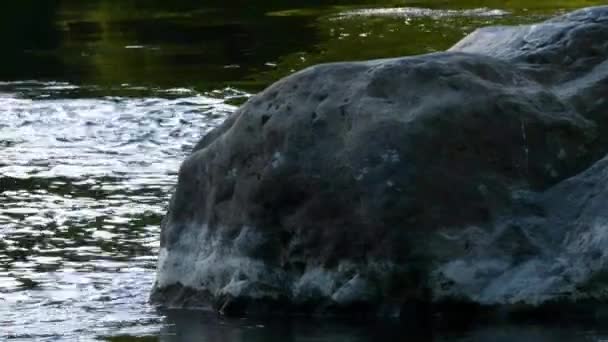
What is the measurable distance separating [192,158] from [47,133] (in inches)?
249

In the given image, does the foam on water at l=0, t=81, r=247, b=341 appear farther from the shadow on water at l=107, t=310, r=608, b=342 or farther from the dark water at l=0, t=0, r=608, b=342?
the shadow on water at l=107, t=310, r=608, b=342

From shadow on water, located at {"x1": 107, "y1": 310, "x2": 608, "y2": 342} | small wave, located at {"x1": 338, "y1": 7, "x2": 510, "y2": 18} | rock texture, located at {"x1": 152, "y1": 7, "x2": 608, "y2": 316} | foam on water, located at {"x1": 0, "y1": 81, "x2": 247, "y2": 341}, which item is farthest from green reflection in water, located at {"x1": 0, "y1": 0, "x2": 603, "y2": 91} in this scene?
shadow on water, located at {"x1": 107, "y1": 310, "x2": 608, "y2": 342}

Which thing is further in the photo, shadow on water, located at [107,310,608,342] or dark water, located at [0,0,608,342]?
dark water, located at [0,0,608,342]

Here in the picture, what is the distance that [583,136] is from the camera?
781 centimetres

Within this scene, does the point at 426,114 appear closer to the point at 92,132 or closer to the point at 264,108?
the point at 264,108

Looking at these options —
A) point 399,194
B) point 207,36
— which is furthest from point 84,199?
point 207,36

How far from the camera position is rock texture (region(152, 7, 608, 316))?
7305 millimetres

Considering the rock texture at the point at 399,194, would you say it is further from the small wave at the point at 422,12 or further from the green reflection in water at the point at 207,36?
the small wave at the point at 422,12

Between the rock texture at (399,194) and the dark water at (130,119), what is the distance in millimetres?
226

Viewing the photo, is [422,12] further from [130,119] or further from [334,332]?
[334,332]

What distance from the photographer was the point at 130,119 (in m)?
14.9

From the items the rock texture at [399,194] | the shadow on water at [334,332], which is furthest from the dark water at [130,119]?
the rock texture at [399,194]

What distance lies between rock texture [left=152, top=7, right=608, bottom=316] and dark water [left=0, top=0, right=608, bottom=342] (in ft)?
0.74

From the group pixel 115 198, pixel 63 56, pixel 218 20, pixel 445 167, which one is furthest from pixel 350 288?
pixel 218 20
